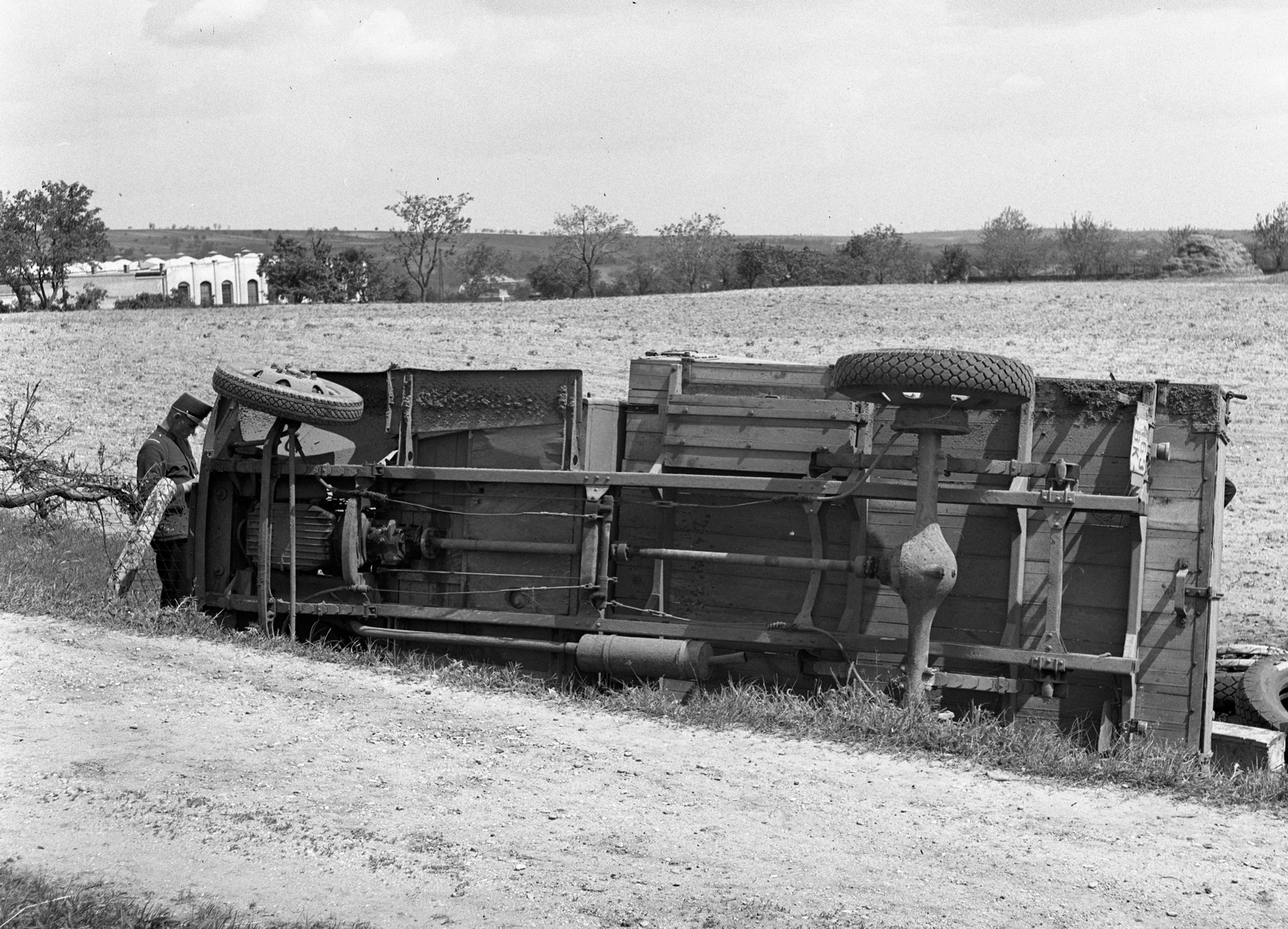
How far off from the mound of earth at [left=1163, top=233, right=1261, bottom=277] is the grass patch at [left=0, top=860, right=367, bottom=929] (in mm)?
65625

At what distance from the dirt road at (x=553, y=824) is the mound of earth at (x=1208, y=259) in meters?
63.4

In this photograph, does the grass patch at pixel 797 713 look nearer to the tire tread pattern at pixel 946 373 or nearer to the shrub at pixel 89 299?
the tire tread pattern at pixel 946 373

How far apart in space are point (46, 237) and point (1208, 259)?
60166 mm

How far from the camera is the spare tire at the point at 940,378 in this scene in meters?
6.65

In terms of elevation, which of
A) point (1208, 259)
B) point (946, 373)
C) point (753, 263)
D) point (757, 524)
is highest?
point (1208, 259)

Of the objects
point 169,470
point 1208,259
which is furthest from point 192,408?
point 1208,259

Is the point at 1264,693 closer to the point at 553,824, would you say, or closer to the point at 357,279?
the point at 553,824

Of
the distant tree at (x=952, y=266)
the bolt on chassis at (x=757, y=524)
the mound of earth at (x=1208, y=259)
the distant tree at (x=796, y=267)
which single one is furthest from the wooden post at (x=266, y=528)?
the distant tree at (x=952, y=266)

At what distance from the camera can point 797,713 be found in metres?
6.79

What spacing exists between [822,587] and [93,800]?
3.97 m

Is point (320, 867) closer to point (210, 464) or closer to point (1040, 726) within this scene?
point (1040, 726)

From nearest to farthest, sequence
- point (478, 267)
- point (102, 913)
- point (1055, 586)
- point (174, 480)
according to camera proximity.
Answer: point (102, 913), point (1055, 586), point (174, 480), point (478, 267)

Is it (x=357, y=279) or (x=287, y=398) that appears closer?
(x=287, y=398)

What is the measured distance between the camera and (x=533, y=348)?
1222 inches
